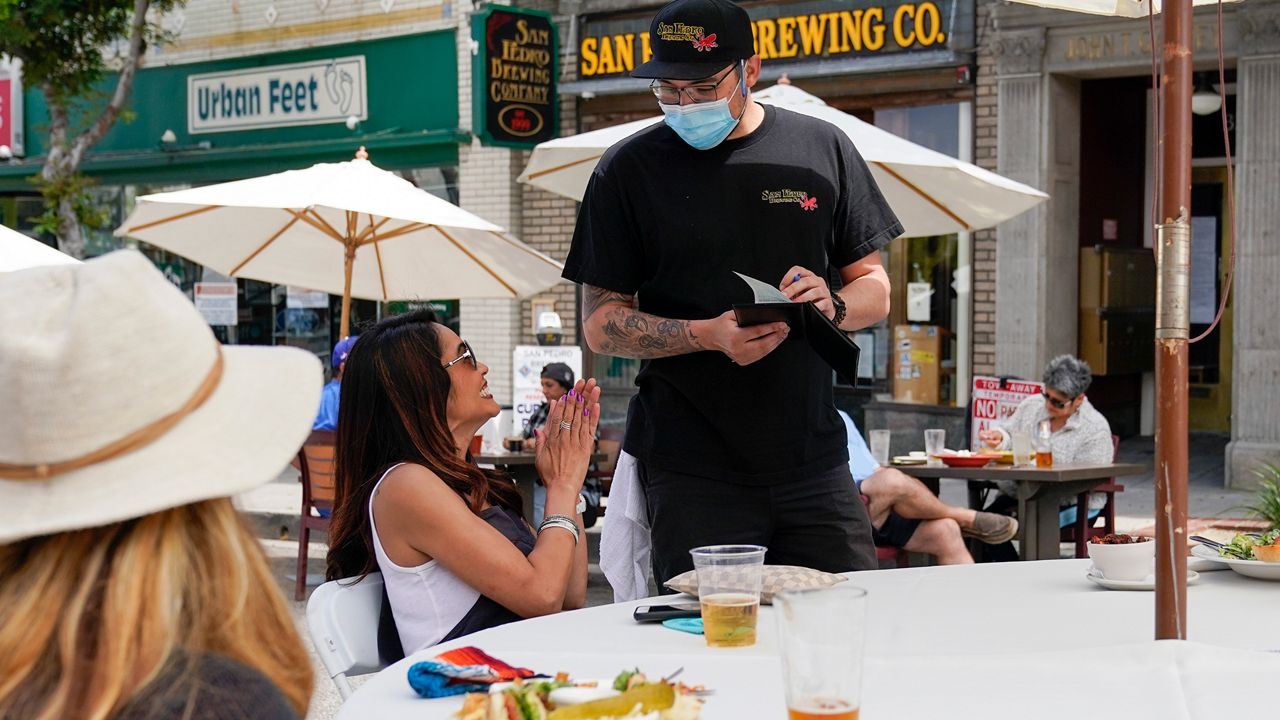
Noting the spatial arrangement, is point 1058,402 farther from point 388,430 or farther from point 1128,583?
point 388,430

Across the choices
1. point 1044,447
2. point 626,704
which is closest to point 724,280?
point 626,704

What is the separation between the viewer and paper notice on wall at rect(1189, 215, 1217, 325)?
1391cm

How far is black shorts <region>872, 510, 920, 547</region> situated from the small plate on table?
550 mm

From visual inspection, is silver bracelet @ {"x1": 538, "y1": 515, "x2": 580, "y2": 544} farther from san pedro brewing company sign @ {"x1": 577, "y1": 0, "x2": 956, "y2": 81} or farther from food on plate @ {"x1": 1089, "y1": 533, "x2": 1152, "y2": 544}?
san pedro brewing company sign @ {"x1": 577, "y1": 0, "x2": 956, "y2": 81}

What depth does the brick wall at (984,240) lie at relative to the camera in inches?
492

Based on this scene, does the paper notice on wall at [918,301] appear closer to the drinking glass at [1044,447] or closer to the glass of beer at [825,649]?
the drinking glass at [1044,447]

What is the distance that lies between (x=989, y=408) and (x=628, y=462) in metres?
6.32

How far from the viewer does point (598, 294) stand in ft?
13.0

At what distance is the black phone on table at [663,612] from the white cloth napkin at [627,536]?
97 cm

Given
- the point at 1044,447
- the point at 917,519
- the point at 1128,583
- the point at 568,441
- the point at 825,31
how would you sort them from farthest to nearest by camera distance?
1. the point at 825,31
2. the point at 1044,447
3. the point at 917,519
4. the point at 568,441
5. the point at 1128,583

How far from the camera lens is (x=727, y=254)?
3791 mm

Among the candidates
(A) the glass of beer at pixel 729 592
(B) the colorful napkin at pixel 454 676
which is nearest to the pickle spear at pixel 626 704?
(B) the colorful napkin at pixel 454 676

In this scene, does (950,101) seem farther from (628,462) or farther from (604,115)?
(628,462)

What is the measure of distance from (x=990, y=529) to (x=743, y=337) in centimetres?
457
